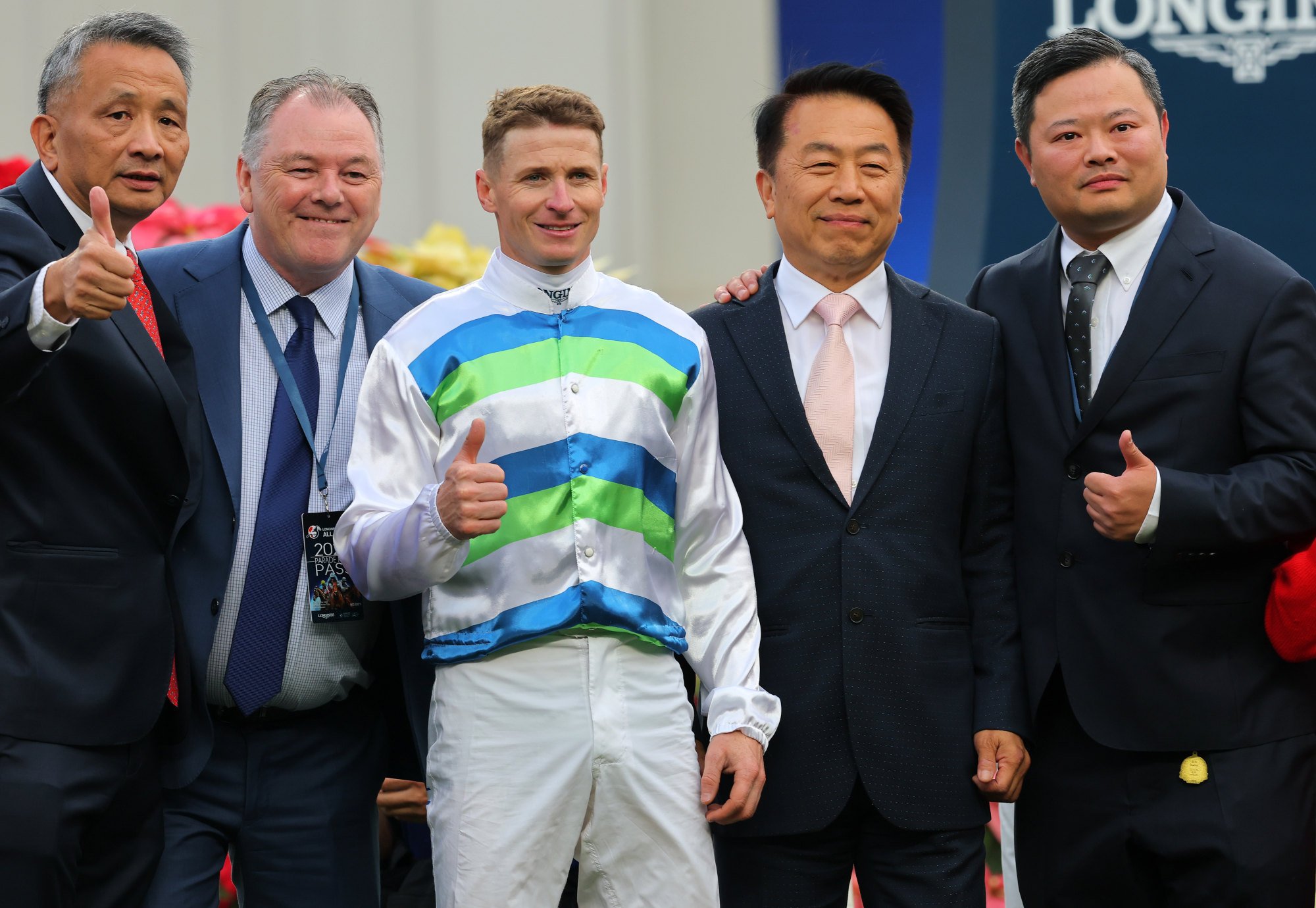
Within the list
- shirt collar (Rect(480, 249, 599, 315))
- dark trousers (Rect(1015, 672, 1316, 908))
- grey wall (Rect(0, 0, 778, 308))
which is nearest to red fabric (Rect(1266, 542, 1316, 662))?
dark trousers (Rect(1015, 672, 1316, 908))

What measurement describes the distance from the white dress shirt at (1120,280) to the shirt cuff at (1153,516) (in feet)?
0.92

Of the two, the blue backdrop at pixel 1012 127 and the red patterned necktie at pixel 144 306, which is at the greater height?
the blue backdrop at pixel 1012 127

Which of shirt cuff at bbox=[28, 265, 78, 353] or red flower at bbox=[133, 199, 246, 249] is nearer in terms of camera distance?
shirt cuff at bbox=[28, 265, 78, 353]

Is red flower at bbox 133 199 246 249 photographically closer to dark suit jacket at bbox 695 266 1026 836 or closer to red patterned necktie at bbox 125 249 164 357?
red patterned necktie at bbox 125 249 164 357

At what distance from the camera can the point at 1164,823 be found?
2.67 metres

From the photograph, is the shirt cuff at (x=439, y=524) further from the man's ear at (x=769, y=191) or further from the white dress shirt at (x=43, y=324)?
the man's ear at (x=769, y=191)

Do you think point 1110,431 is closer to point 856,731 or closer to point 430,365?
point 856,731

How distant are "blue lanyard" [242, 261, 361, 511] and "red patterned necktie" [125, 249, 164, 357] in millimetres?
219

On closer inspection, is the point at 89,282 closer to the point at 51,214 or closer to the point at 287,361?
the point at 51,214

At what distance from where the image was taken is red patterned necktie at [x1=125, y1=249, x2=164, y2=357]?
2717mm

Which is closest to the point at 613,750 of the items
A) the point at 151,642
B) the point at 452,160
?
the point at 151,642

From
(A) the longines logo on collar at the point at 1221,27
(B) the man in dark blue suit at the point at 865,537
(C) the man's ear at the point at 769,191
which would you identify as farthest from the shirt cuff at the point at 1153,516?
(A) the longines logo on collar at the point at 1221,27

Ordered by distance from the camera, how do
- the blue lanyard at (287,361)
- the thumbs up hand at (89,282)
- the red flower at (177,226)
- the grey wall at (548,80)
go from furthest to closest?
the grey wall at (548,80)
the red flower at (177,226)
the blue lanyard at (287,361)
the thumbs up hand at (89,282)

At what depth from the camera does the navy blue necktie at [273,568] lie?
273 cm
